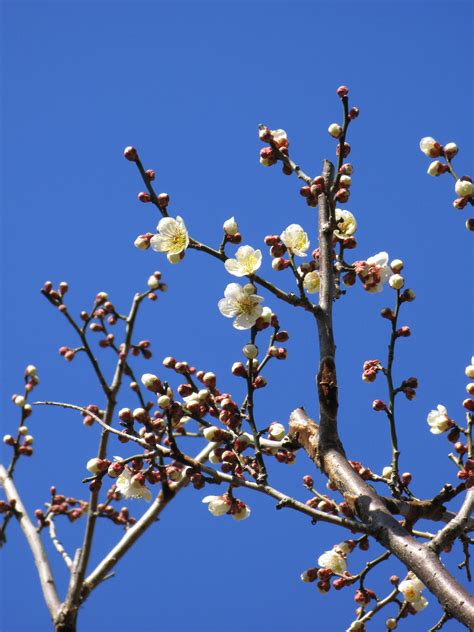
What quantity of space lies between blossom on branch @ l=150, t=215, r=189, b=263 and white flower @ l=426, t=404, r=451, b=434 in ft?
3.52

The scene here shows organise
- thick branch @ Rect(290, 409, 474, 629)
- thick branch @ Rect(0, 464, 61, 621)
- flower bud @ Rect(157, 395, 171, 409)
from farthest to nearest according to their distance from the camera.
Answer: thick branch @ Rect(0, 464, 61, 621)
flower bud @ Rect(157, 395, 171, 409)
thick branch @ Rect(290, 409, 474, 629)

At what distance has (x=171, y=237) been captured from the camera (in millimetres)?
2531

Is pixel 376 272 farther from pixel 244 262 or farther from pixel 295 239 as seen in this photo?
pixel 244 262

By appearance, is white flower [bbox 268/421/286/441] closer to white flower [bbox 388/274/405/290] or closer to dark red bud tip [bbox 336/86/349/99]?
white flower [bbox 388/274/405/290]

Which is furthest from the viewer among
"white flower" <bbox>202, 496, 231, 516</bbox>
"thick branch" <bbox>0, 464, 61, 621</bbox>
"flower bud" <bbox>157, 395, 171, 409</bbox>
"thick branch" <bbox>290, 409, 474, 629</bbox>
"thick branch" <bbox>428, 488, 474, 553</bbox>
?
"thick branch" <bbox>0, 464, 61, 621</bbox>

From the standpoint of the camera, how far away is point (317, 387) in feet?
8.07

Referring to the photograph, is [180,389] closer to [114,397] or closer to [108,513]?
[114,397]

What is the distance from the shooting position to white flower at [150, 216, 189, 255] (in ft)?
8.12

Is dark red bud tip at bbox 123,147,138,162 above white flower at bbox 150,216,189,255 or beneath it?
above

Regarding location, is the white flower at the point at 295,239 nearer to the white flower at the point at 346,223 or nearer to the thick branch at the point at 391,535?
the white flower at the point at 346,223

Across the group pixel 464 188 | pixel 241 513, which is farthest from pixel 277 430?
pixel 464 188

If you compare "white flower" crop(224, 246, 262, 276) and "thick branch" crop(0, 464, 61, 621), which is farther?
"thick branch" crop(0, 464, 61, 621)

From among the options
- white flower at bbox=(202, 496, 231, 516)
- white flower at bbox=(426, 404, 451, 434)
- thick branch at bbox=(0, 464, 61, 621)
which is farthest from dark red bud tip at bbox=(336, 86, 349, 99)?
thick branch at bbox=(0, 464, 61, 621)

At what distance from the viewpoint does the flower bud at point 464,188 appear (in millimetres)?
2414
